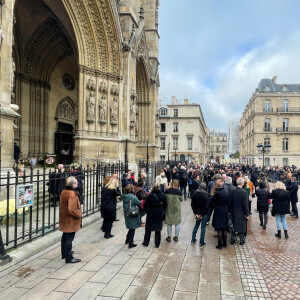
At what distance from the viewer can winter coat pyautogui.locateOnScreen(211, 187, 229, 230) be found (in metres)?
5.74

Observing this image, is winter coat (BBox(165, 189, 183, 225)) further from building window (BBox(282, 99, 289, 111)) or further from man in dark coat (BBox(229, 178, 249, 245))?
building window (BBox(282, 99, 289, 111))

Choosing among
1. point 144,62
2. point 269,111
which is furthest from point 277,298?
point 269,111

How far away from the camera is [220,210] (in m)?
5.86

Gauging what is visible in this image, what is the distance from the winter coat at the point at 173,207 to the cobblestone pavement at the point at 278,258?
1.88 meters

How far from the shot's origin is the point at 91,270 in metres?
4.44

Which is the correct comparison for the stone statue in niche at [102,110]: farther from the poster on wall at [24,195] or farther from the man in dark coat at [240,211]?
the man in dark coat at [240,211]

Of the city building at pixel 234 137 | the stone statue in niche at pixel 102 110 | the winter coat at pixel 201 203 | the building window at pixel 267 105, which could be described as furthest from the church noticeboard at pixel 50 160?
the city building at pixel 234 137

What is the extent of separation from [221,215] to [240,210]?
0.59 m

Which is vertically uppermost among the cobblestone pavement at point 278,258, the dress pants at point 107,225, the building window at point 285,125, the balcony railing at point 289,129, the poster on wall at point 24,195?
the building window at point 285,125

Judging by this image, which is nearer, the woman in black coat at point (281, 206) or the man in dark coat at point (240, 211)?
the man in dark coat at point (240, 211)

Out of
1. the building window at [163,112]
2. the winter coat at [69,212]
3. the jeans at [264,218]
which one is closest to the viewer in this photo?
the winter coat at [69,212]

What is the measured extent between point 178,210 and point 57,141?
14763mm

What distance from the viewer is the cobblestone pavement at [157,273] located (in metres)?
3.71

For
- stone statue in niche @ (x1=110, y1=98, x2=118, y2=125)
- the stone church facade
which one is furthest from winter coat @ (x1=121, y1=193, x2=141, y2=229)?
stone statue in niche @ (x1=110, y1=98, x2=118, y2=125)
